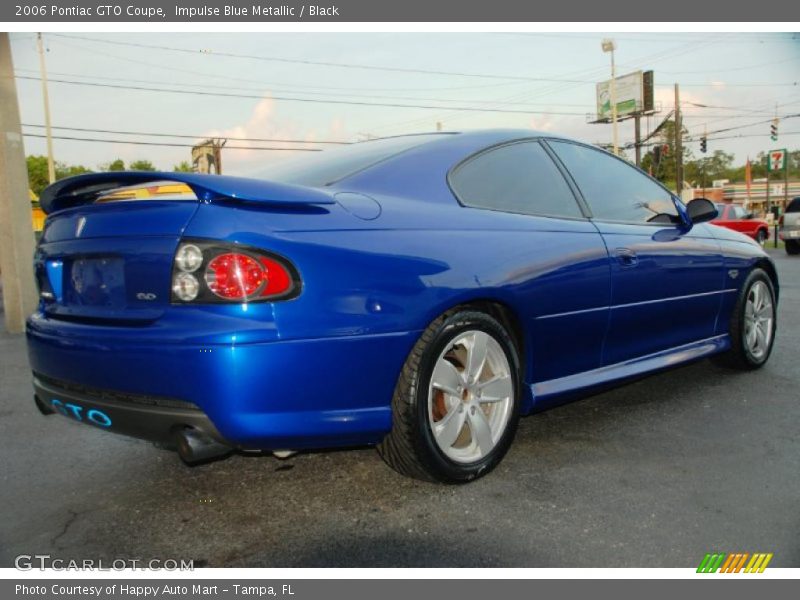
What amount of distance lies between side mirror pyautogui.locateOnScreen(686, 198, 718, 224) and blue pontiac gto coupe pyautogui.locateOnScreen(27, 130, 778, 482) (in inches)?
31.2

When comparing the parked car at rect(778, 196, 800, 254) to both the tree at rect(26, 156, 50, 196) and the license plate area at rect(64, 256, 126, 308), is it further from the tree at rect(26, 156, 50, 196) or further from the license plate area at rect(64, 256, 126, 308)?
the tree at rect(26, 156, 50, 196)

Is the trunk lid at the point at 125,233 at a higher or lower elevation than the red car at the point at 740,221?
higher

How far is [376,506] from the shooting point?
2615 millimetres

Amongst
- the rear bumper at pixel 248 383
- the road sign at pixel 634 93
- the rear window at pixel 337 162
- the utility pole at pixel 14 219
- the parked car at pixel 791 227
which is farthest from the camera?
the road sign at pixel 634 93

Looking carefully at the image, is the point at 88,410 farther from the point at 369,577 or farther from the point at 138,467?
the point at 369,577

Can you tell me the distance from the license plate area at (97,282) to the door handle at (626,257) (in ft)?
7.50

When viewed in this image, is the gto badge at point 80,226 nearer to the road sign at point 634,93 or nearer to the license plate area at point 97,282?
the license plate area at point 97,282

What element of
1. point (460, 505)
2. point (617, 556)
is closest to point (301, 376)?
point (460, 505)

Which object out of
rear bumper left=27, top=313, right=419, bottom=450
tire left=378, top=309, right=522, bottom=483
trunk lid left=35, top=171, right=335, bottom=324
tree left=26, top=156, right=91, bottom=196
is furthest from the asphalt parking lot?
tree left=26, top=156, right=91, bottom=196

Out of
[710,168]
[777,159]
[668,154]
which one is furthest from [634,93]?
[710,168]

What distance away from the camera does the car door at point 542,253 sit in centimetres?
296

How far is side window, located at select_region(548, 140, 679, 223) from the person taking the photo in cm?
367

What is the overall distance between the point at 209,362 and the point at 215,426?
213 millimetres

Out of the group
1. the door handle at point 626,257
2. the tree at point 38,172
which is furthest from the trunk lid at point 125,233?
the tree at point 38,172
